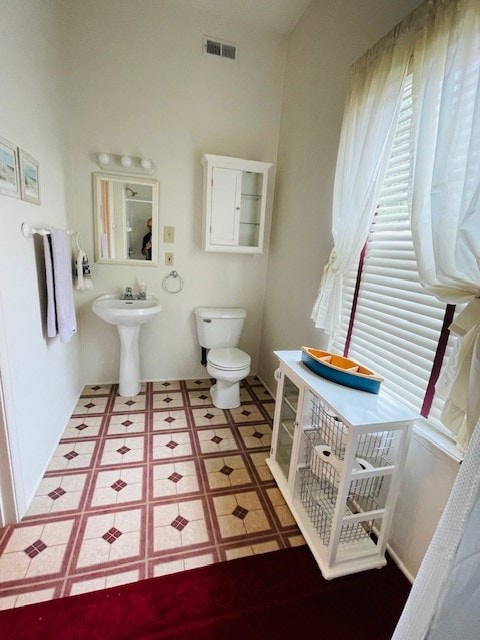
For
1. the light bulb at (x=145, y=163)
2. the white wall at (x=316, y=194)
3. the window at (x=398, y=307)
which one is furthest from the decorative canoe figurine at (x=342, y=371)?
the light bulb at (x=145, y=163)

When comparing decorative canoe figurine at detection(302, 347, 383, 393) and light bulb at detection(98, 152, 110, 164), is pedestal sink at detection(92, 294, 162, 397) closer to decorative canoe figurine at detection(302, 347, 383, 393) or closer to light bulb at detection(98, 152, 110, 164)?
light bulb at detection(98, 152, 110, 164)

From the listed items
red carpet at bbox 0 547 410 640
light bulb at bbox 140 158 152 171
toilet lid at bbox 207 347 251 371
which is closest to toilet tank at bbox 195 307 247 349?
toilet lid at bbox 207 347 251 371

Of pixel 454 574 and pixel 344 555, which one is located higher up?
pixel 454 574

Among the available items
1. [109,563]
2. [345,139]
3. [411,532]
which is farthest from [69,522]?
[345,139]

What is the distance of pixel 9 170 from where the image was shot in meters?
1.36

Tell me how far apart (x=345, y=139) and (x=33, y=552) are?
2.50 m

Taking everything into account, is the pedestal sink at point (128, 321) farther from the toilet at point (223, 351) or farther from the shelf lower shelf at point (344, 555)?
the shelf lower shelf at point (344, 555)

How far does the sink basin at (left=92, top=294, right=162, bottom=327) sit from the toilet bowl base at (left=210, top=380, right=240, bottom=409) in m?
0.82

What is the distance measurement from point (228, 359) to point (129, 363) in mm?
873

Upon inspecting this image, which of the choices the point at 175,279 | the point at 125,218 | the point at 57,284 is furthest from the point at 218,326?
the point at 57,284

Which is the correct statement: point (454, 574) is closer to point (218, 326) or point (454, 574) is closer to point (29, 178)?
point (218, 326)

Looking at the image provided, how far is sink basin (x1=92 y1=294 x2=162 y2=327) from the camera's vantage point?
2260 mm

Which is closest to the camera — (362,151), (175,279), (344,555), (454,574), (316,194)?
(454,574)

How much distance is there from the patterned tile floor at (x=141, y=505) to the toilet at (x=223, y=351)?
0.20m
